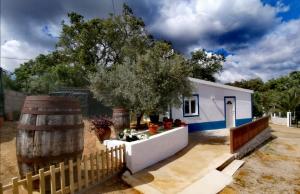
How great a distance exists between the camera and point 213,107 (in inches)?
637

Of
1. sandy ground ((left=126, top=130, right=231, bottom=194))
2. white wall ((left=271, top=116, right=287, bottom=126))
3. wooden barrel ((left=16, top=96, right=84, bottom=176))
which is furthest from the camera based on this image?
white wall ((left=271, top=116, right=287, bottom=126))

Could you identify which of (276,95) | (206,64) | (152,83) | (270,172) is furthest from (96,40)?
(270,172)

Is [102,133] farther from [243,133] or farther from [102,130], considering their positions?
[243,133]

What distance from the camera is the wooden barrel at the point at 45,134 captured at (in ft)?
18.3

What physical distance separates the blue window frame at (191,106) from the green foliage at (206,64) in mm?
10796

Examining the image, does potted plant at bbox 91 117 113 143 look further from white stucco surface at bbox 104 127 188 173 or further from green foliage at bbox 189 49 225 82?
green foliage at bbox 189 49 225 82

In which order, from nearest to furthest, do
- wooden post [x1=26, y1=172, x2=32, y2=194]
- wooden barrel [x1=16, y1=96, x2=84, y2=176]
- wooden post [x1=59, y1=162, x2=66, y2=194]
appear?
wooden post [x1=26, y1=172, x2=32, y2=194], wooden post [x1=59, y1=162, x2=66, y2=194], wooden barrel [x1=16, y1=96, x2=84, y2=176]

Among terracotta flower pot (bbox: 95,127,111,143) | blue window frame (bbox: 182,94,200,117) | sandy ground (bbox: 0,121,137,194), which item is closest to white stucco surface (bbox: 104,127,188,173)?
sandy ground (bbox: 0,121,137,194)

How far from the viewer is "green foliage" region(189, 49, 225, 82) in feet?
85.0

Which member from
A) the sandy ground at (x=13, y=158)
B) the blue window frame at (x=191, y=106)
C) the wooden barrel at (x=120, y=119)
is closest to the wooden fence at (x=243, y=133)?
the blue window frame at (x=191, y=106)

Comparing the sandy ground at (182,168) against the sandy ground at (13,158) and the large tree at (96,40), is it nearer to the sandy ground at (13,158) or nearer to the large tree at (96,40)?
the sandy ground at (13,158)

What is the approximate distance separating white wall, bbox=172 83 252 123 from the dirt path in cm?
377

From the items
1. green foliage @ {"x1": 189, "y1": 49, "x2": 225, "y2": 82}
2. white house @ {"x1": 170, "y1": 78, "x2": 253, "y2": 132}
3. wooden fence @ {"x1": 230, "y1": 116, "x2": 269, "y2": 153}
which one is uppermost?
green foliage @ {"x1": 189, "y1": 49, "x2": 225, "y2": 82}

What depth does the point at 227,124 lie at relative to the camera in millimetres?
17000
